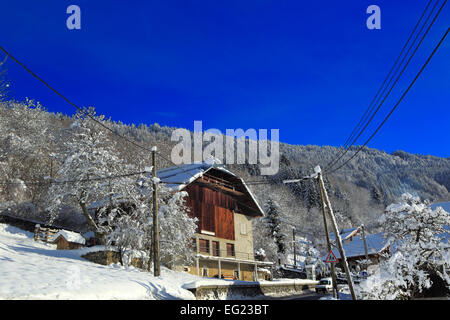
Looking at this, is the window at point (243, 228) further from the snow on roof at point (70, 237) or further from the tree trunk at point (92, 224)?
the snow on roof at point (70, 237)

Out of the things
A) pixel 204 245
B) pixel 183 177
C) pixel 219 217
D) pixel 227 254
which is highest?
pixel 183 177

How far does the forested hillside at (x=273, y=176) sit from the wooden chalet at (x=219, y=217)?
5002 millimetres

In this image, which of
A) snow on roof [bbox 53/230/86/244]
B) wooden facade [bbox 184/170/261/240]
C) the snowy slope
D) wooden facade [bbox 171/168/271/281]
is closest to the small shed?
snow on roof [bbox 53/230/86/244]

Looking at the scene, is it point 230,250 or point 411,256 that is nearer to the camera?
point 411,256

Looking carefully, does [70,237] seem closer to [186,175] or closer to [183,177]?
[183,177]

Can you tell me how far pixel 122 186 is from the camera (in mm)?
26469

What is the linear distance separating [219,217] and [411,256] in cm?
2183

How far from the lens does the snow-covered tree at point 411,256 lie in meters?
16.9

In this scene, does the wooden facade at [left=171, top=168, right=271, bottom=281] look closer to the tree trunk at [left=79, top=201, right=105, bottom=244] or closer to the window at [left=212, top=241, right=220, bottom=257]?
the window at [left=212, top=241, right=220, bottom=257]

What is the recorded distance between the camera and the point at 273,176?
12694cm

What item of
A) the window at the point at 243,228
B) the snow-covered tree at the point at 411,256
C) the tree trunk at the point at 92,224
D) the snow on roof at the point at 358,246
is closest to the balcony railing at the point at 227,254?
the window at the point at 243,228

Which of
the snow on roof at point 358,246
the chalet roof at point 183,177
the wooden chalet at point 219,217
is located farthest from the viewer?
the snow on roof at point 358,246

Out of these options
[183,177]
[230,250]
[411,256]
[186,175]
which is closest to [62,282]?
[411,256]
